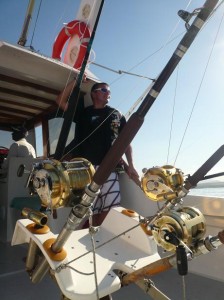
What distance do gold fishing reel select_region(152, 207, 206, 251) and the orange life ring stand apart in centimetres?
226

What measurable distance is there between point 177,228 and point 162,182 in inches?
13.1

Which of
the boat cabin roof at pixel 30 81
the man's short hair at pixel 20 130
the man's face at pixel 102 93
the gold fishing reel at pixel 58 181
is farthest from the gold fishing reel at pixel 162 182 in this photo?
the man's short hair at pixel 20 130

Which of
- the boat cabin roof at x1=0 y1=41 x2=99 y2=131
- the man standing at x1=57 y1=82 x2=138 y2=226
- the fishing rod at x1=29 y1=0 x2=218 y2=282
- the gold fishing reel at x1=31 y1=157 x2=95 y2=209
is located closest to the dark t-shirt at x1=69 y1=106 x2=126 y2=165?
the man standing at x1=57 y1=82 x2=138 y2=226

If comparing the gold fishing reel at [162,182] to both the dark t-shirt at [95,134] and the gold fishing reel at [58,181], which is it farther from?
the dark t-shirt at [95,134]

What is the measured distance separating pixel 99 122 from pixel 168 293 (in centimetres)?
155

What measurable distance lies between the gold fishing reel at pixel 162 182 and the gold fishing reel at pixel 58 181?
37 cm

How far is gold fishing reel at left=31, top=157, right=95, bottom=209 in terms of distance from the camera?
3.63 feet

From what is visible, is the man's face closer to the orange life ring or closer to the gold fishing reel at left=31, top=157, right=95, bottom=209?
the orange life ring

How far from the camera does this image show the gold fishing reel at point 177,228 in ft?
3.63

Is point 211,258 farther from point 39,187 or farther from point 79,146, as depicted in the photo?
point 39,187

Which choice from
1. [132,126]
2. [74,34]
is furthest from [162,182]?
[74,34]

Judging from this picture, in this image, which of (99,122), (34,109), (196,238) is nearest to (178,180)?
(196,238)

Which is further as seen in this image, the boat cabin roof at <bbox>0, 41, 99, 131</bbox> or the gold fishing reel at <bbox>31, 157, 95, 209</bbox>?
the boat cabin roof at <bbox>0, 41, 99, 131</bbox>

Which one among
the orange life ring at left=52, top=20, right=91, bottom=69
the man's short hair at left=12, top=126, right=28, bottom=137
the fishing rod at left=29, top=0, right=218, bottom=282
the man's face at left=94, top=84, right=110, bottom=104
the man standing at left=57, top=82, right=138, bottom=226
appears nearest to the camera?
the fishing rod at left=29, top=0, right=218, bottom=282
